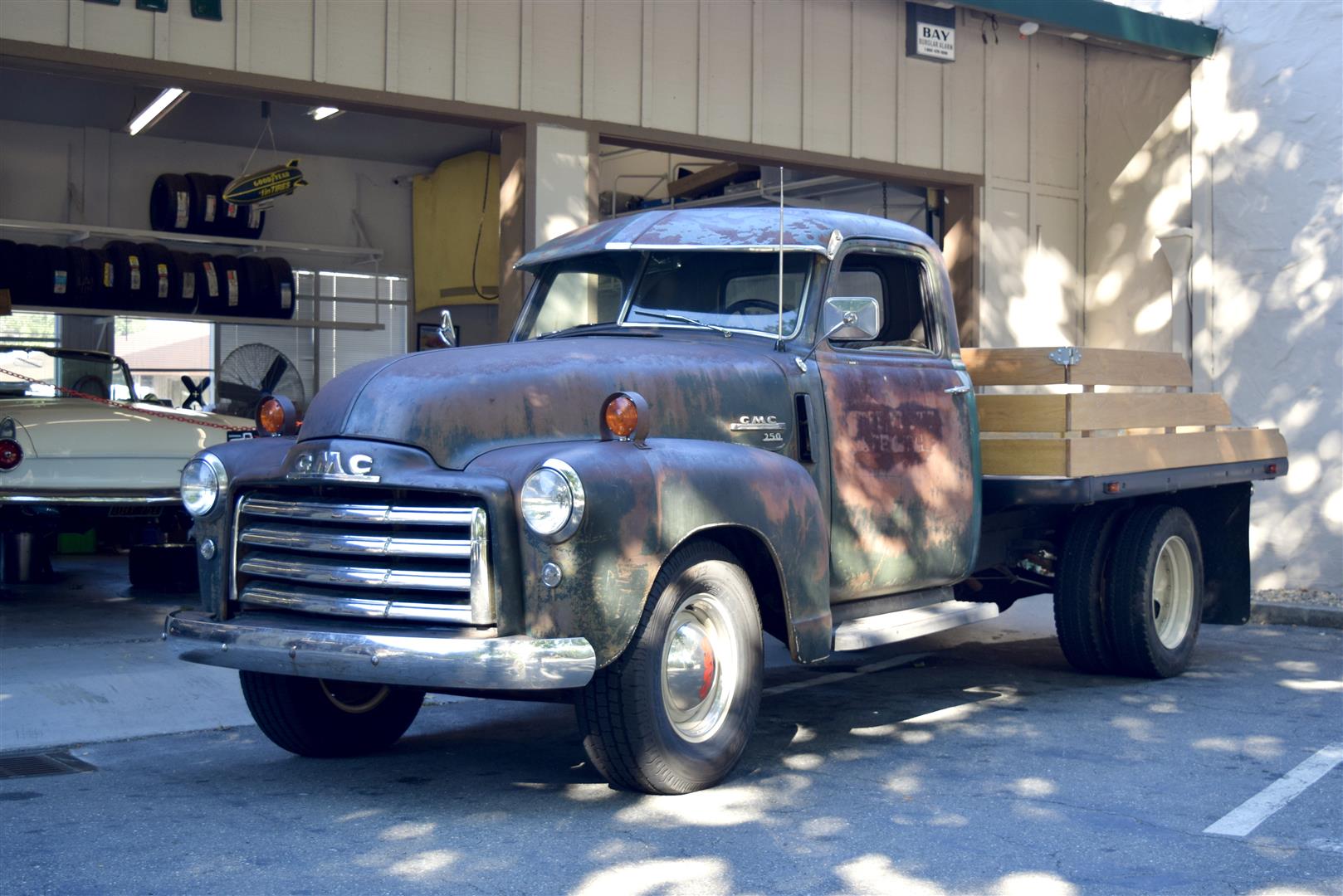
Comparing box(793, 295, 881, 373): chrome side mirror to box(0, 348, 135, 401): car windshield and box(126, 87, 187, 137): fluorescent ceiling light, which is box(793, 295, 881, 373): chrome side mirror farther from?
box(126, 87, 187, 137): fluorescent ceiling light

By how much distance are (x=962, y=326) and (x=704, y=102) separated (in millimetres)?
3355

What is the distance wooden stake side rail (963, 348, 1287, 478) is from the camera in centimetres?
691

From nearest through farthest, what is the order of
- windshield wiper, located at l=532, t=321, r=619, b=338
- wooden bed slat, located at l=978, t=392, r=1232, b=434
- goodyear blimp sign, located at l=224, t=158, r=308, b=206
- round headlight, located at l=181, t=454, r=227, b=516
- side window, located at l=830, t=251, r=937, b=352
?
round headlight, located at l=181, t=454, r=227, b=516 < windshield wiper, located at l=532, t=321, r=619, b=338 < side window, located at l=830, t=251, r=937, b=352 < wooden bed slat, located at l=978, t=392, r=1232, b=434 < goodyear blimp sign, located at l=224, t=158, r=308, b=206

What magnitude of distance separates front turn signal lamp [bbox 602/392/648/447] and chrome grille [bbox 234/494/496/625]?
0.57 metres

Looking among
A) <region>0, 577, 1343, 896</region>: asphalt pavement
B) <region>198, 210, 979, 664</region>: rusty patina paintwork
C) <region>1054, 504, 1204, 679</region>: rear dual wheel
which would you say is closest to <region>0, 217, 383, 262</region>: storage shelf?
<region>0, 577, 1343, 896</region>: asphalt pavement

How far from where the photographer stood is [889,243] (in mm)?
6461

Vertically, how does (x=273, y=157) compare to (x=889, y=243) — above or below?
above

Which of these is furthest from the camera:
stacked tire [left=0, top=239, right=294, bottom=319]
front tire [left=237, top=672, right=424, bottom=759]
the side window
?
stacked tire [left=0, top=239, right=294, bottom=319]

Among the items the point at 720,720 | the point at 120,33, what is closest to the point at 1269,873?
the point at 720,720

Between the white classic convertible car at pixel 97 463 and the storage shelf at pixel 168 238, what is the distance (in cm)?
422

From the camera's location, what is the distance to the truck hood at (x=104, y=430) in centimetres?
959

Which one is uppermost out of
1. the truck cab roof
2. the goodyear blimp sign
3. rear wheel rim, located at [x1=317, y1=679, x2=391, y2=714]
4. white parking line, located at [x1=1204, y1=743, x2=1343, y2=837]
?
the goodyear blimp sign

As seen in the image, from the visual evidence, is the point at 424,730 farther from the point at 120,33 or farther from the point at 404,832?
the point at 120,33

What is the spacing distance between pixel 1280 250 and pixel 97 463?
888 centimetres
